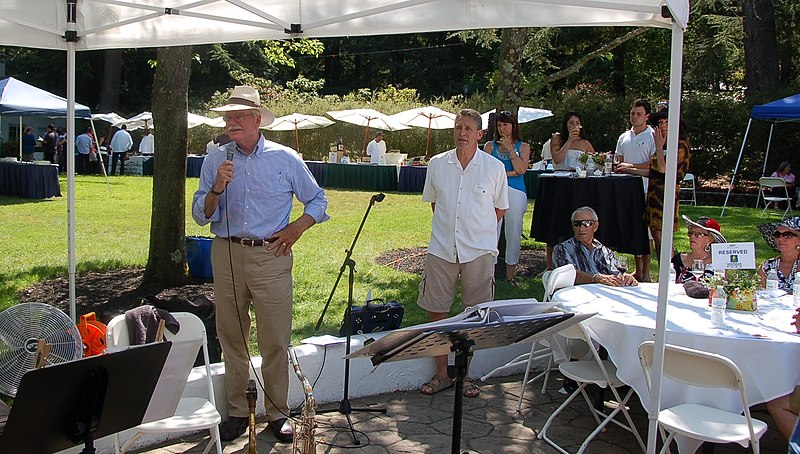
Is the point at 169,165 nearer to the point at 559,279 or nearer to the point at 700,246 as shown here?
the point at 559,279

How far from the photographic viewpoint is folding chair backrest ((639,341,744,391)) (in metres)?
3.63

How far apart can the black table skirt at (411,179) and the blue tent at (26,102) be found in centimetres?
809

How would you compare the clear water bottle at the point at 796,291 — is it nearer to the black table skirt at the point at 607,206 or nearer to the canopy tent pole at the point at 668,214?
the canopy tent pole at the point at 668,214

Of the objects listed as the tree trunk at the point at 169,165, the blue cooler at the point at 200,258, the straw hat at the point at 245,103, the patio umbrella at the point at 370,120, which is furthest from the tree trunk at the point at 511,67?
the patio umbrella at the point at 370,120

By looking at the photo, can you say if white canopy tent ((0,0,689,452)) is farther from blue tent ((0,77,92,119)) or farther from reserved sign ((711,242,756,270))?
blue tent ((0,77,92,119))

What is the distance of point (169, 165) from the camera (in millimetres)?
7492

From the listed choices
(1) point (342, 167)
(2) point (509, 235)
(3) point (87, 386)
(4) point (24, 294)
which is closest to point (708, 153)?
(1) point (342, 167)

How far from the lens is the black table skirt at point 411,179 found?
19750mm

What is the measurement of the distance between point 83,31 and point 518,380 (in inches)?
153

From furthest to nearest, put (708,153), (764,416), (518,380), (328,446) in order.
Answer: (708,153)
(518,380)
(764,416)
(328,446)

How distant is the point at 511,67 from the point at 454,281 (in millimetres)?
3994

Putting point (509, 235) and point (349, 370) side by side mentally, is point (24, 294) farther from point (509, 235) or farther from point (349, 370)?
point (509, 235)

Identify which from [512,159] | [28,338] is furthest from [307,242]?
[28,338]

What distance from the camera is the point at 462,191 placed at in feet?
17.6
